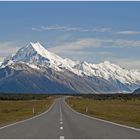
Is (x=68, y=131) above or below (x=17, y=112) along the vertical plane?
below

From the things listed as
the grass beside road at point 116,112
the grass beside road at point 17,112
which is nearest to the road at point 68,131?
the grass beside road at point 116,112

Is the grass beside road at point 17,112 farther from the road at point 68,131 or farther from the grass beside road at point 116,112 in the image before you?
the grass beside road at point 116,112

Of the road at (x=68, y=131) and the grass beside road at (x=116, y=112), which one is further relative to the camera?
the grass beside road at (x=116, y=112)

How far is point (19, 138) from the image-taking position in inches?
904

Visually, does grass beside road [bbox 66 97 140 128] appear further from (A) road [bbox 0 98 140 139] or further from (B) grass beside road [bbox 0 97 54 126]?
(B) grass beside road [bbox 0 97 54 126]

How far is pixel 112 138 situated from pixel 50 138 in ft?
9.65

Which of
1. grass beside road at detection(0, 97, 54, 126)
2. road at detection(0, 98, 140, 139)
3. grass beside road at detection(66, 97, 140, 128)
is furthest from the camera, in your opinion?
grass beside road at detection(0, 97, 54, 126)

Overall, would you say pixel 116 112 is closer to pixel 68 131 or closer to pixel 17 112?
pixel 17 112

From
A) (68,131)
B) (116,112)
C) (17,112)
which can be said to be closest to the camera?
(68,131)

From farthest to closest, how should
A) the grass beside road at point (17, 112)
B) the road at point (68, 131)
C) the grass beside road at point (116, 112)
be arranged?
the grass beside road at point (17, 112)
the grass beside road at point (116, 112)
the road at point (68, 131)

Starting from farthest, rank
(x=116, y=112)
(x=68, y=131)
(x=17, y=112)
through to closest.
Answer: (x=17, y=112)
(x=116, y=112)
(x=68, y=131)

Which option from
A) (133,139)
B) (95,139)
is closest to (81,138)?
(95,139)

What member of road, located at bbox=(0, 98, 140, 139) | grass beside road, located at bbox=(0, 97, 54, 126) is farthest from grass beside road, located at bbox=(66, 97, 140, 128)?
grass beside road, located at bbox=(0, 97, 54, 126)

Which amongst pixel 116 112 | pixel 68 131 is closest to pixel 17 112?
pixel 116 112
